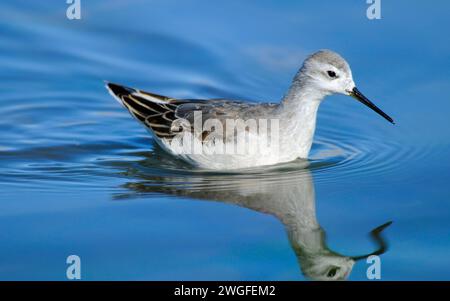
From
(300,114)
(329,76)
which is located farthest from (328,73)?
(300,114)

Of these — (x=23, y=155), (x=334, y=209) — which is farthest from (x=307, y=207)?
(x=23, y=155)

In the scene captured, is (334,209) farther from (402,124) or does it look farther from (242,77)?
(242,77)

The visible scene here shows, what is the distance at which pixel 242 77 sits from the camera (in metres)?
12.8

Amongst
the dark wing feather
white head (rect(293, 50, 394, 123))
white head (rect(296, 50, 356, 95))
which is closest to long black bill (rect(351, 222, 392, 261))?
white head (rect(293, 50, 394, 123))

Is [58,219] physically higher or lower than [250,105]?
lower

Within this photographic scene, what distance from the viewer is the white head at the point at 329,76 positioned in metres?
9.95

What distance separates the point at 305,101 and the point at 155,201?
2.34m

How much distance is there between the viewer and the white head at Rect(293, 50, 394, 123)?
9.95 m

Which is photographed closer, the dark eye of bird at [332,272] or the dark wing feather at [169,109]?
the dark eye of bird at [332,272]

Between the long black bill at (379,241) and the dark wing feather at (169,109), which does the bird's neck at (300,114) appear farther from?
the long black bill at (379,241)

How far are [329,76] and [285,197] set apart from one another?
5.30 ft

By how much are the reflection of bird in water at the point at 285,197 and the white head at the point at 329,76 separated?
978 millimetres

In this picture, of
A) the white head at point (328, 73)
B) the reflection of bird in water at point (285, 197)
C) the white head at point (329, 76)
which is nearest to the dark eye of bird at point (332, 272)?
the reflection of bird in water at point (285, 197)

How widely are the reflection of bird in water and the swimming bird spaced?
0.71 feet
